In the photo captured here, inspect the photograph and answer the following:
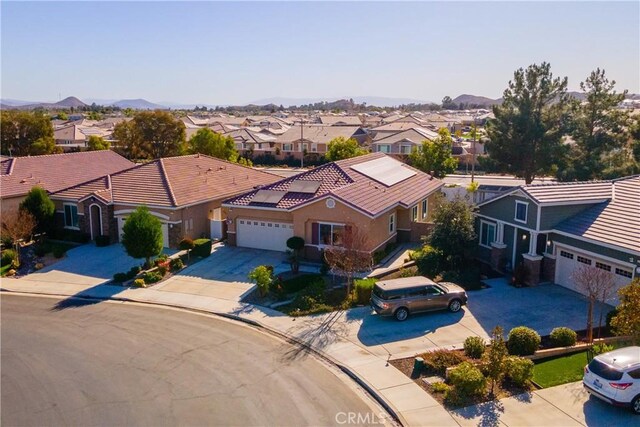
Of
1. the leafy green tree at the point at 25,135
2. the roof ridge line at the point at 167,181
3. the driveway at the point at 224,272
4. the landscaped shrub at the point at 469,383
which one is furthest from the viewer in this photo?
the leafy green tree at the point at 25,135

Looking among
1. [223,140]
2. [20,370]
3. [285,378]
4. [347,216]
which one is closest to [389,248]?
[347,216]

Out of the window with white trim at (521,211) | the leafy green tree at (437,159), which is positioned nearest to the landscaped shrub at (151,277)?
the window with white trim at (521,211)

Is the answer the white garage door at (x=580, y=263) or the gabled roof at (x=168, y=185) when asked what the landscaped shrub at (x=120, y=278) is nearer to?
the gabled roof at (x=168, y=185)

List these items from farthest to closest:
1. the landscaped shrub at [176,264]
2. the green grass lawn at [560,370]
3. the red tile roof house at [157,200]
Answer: the red tile roof house at [157,200] < the landscaped shrub at [176,264] < the green grass lawn at [560,370]

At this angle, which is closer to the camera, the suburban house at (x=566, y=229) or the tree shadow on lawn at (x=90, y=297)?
the suburban house at (x=566, y=229)

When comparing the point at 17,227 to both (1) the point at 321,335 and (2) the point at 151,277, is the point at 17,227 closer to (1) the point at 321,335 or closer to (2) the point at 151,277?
(2) the point at 151,277

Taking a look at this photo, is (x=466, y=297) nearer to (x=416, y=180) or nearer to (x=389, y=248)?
(x=389, y=248)

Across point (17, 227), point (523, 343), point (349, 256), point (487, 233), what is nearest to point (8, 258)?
point (17, 227)
